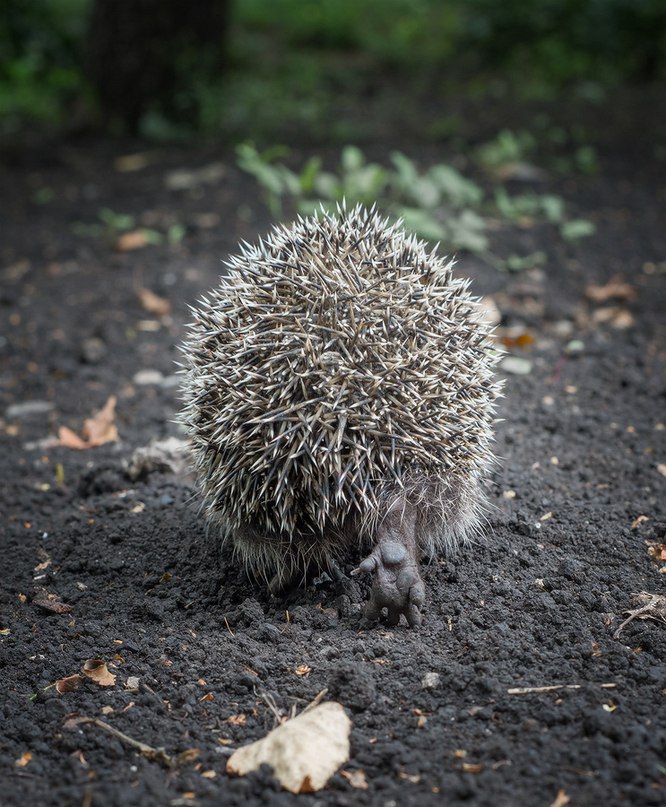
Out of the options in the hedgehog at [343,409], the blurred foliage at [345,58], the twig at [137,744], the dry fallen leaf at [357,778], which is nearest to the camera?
the dry fallen leaf at [357,778]

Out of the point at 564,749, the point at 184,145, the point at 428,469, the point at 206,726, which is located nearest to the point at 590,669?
the point at 564,749

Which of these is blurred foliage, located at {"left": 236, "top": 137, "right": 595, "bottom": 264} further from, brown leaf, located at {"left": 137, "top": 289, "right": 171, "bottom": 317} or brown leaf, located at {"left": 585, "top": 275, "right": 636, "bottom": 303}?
brown leaf, located at {"left": 137, "top": 289, "right": 171, "bottom": 317}

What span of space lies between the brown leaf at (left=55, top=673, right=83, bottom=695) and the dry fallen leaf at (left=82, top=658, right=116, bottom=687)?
5 cm

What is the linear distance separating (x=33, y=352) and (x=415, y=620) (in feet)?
17.0

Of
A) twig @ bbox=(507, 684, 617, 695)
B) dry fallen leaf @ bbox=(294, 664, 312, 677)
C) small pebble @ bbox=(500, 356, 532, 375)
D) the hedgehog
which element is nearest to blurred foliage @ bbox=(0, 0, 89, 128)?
small pebble @ bbox=(500, 356, 532, 375)

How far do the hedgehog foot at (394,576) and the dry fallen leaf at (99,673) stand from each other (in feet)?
4.14

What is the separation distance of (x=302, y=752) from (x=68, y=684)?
1306 mm

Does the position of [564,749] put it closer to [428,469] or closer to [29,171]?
[428,469]

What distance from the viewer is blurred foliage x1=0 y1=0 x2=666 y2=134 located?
13.5m

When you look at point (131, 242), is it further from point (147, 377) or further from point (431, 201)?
point (431, 201)

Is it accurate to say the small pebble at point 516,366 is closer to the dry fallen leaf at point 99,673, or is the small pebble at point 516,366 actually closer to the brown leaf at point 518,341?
the brown leaf at point 518,341

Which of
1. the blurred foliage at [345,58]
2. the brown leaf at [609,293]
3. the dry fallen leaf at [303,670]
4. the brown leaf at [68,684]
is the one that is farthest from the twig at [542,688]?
the blurred foliage at [345,58]

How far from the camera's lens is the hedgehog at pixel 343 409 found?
4.32 metres

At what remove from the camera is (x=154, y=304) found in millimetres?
8641
